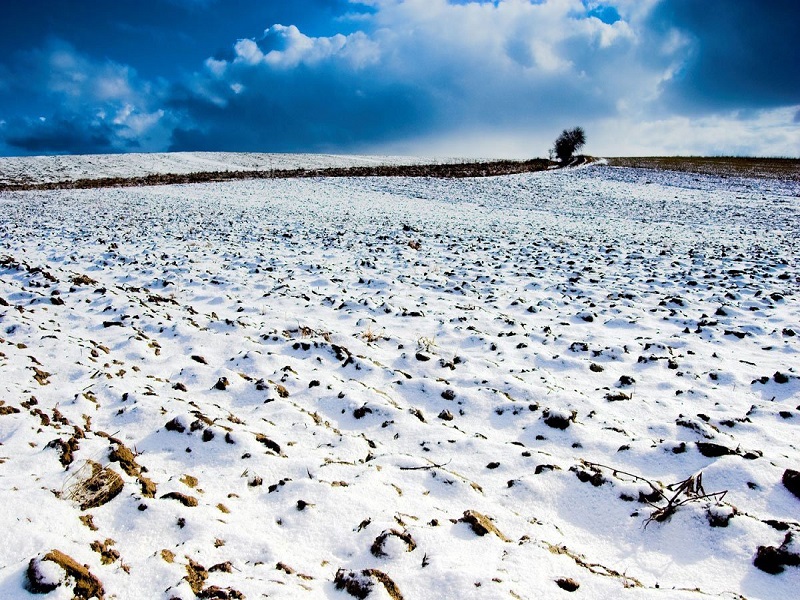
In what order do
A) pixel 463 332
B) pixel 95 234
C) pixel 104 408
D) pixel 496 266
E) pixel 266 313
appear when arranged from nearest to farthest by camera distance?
pixel 104 408
pixel 463 332
pixel 266 313
pixel 496 266
pixel 95 234

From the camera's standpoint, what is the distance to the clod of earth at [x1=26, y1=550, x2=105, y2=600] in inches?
84.8

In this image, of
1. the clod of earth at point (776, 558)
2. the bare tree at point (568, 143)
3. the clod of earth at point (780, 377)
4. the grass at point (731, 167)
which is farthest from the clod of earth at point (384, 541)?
the bare tree at point (568, 143)

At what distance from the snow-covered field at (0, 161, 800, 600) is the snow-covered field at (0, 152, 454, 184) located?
39679 millimetres

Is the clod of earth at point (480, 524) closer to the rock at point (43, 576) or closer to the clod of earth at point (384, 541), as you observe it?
the clod of earth at point (384, 541)

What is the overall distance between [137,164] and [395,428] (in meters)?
58.7

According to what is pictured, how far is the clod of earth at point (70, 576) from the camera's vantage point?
215cm

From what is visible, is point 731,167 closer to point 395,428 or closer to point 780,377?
point 780,377

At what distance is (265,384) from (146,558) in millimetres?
2536

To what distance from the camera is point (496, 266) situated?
1093cm

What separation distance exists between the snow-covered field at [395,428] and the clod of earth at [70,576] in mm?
13

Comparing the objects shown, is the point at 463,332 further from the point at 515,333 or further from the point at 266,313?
the point at 266,313

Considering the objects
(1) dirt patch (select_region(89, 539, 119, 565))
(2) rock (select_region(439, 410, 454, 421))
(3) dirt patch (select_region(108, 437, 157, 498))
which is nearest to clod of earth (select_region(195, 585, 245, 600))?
(1) dirt patch (select_region(89, 539, 119, 565))

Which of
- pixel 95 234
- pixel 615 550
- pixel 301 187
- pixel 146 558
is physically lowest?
pixel 615 550

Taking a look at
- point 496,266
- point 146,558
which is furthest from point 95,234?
point 146,558
